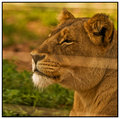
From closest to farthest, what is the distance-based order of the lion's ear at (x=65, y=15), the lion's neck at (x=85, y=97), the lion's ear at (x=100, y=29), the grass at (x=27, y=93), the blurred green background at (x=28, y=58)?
the lion's ear at (x=100, y=29)
the lion's neck at (x=85, y=97)
the lion's ear at (x=65, y=15)
the blurred green background at (x=28, y=58)
the grass at (x=27, y=93)

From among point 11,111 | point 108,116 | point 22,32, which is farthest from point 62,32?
point 22,32

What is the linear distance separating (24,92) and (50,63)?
39.2 inches

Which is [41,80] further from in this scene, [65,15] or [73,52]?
[65,15]

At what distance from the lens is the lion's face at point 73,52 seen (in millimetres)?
1969

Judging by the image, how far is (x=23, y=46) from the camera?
4129 millimetres

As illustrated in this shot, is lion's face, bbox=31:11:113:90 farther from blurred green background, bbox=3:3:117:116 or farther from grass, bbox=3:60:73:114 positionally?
grass, bbox=3:60:73:114

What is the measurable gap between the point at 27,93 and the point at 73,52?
0.98 m

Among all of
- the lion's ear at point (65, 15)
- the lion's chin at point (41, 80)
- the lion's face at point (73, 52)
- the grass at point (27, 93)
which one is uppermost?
the lion's ear at point (65, 15)

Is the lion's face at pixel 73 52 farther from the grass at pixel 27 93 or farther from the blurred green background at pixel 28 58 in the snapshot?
the grass at pixel 27 93

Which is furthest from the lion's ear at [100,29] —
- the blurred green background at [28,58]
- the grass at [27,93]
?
the grass at [27,93]

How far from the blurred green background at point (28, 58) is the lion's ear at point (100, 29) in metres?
0.13

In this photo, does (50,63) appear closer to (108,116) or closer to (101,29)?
(101,29)

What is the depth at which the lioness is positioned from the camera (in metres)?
1.97

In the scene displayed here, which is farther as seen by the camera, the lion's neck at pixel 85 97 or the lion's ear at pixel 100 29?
the lion's neck at pixel 85 97
